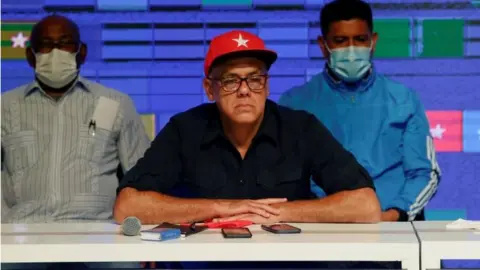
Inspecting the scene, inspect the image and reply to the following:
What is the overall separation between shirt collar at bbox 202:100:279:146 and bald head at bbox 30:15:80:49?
3.76 feet

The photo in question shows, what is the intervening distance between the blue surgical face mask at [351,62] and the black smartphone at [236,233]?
1596mm

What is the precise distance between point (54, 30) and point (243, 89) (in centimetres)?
139

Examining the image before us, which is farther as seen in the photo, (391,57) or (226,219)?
(391,57)

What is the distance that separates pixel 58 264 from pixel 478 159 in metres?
2.67

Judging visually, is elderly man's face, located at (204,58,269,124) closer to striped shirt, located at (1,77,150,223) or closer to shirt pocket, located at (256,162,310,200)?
shirt pocket, located at (256,162,310,200)

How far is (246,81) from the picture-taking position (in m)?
3.48

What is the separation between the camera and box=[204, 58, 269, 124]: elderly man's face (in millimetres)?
3475

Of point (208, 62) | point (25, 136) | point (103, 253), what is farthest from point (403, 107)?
point (103, 253)

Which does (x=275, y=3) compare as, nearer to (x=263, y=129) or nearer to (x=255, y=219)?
(x=263, y=129)

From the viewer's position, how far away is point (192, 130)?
363cm

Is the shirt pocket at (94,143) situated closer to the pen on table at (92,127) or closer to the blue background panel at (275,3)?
the pen on table at (92,127)

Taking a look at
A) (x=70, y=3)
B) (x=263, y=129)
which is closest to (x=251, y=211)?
(x=263, y=129)

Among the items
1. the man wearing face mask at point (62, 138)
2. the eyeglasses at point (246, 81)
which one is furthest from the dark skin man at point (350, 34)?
the man wearing face mask at point (62, 138)

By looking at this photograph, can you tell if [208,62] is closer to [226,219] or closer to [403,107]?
[226,219]
